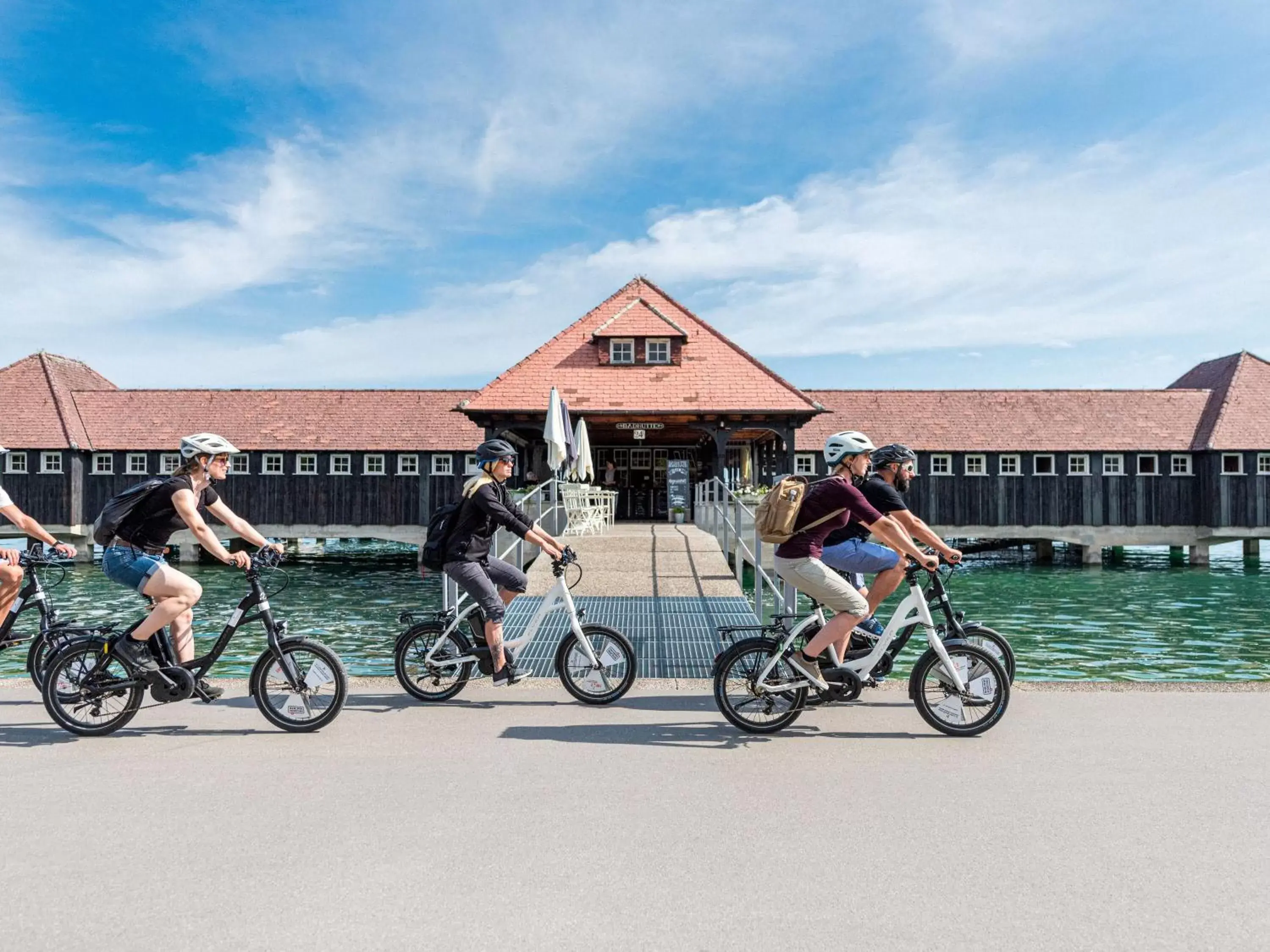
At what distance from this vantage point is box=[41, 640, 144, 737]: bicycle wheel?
573 cm

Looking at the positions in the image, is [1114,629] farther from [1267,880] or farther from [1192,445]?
[1192,445]

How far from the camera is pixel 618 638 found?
6688 millimetres

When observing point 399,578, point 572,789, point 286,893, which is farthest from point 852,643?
point 399,578

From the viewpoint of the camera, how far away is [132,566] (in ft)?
18.9

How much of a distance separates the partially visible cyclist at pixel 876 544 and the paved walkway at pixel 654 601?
1901 mm

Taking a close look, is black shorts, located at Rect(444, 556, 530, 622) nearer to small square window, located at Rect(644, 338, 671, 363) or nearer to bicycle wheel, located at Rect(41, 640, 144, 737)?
bicycle wheel, located at Rect(41, 640, 144, 737)

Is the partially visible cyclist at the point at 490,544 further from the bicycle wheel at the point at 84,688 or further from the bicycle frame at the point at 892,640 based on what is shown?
the bicycle wheel at the point at 84,688

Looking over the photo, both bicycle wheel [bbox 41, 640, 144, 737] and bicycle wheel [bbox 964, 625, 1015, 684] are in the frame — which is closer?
bicycle wheel [bbox 41, 640, 144, 737]

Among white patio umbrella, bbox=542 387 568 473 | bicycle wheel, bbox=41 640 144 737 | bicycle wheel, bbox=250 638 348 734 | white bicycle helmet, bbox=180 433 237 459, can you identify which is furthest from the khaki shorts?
white patio umbrella, bbox=542 387 568 473

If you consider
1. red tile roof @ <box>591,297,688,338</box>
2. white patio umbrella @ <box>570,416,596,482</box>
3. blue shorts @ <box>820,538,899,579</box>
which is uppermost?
red tile roof @ <box>591,297,688,338</box>

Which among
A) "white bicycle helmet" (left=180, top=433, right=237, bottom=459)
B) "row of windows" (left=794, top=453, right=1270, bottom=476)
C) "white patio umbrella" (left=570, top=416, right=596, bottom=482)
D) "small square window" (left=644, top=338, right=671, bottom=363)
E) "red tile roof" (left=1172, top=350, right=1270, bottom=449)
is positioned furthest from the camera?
"row of windows" (left=794, top=453, right=1270, bottom=476)

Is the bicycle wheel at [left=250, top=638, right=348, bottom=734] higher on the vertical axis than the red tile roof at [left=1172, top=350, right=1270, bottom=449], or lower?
lower

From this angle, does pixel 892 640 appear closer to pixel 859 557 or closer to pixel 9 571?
pixel 859 557

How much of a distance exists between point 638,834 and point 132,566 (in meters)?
3.66
